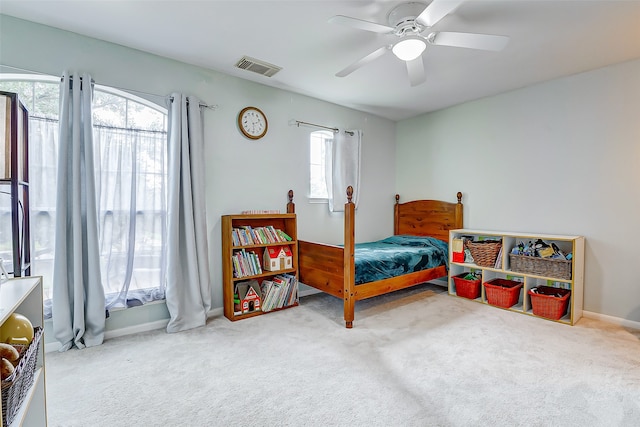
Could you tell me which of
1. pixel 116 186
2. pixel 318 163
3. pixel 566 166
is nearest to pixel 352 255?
pixel 318 163

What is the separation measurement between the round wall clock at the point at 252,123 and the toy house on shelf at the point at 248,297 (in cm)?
157

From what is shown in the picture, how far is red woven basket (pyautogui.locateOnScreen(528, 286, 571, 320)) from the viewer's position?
292 centimetres

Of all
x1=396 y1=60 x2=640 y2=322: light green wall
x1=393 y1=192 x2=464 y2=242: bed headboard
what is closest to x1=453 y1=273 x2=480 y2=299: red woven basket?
x1=393 y1=192 x2=464 y2=242: bed headboard

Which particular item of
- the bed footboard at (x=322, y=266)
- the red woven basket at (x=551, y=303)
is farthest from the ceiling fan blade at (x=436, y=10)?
the red woven basket at (x=551, y=303)

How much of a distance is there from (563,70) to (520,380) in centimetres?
289

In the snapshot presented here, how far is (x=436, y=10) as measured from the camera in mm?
1771

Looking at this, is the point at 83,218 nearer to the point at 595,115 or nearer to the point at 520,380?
the point at 520,380

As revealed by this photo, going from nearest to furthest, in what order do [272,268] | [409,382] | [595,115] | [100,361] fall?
1. [409,382]
2. [100,361]
3. [595,115]
4. [272,268]

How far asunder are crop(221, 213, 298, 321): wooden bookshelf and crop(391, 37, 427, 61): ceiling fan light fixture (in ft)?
6.16

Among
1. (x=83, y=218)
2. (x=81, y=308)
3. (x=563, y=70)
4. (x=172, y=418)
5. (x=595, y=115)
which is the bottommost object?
(x=172, y=418)

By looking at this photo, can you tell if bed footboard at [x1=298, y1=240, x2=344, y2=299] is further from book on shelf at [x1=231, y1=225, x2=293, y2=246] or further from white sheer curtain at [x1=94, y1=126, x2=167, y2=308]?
white sheer curtain at [x1=94, y1=126, x2=167, y2=308]

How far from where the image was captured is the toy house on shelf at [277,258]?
3.25 metres

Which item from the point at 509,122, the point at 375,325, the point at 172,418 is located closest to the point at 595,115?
the point at 509,122

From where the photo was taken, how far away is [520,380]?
1.95 m
